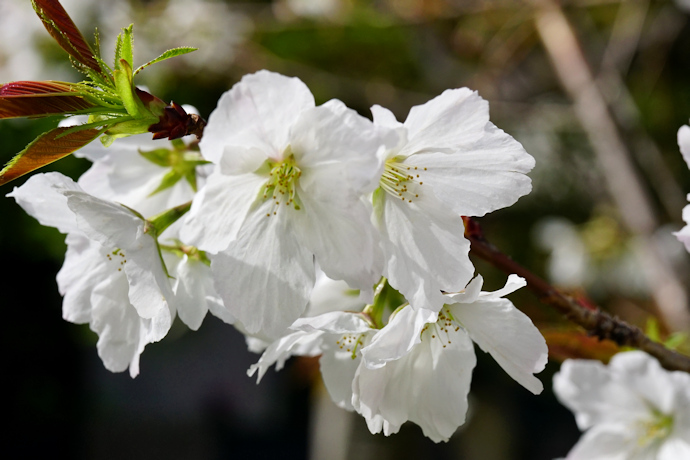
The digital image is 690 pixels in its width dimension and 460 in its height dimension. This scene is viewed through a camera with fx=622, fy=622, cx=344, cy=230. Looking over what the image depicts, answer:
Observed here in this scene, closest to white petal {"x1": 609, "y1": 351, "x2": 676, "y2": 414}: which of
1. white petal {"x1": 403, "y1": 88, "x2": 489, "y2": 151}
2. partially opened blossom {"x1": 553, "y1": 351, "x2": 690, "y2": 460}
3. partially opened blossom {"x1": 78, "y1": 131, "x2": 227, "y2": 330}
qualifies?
partially opened blossom {"x1": 553, "y1": 351, "x2": 690, "y2": 460}

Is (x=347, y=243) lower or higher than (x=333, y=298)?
higher

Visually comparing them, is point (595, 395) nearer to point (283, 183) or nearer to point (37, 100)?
point (283, 183)

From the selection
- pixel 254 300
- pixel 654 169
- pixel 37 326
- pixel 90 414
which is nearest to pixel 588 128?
pixel 654 169

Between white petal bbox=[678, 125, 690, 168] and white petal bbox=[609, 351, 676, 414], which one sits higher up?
white petal bbox=[678, 125, 690, 168]

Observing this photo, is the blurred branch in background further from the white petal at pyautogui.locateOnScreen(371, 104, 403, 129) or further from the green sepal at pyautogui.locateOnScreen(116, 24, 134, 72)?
the green sepal at pyautogui.locateOnScreen(116, 24, 134, 72)

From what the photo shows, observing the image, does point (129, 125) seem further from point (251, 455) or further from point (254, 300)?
point (251, 455)

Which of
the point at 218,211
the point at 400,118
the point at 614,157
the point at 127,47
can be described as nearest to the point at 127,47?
the point at 127,47
